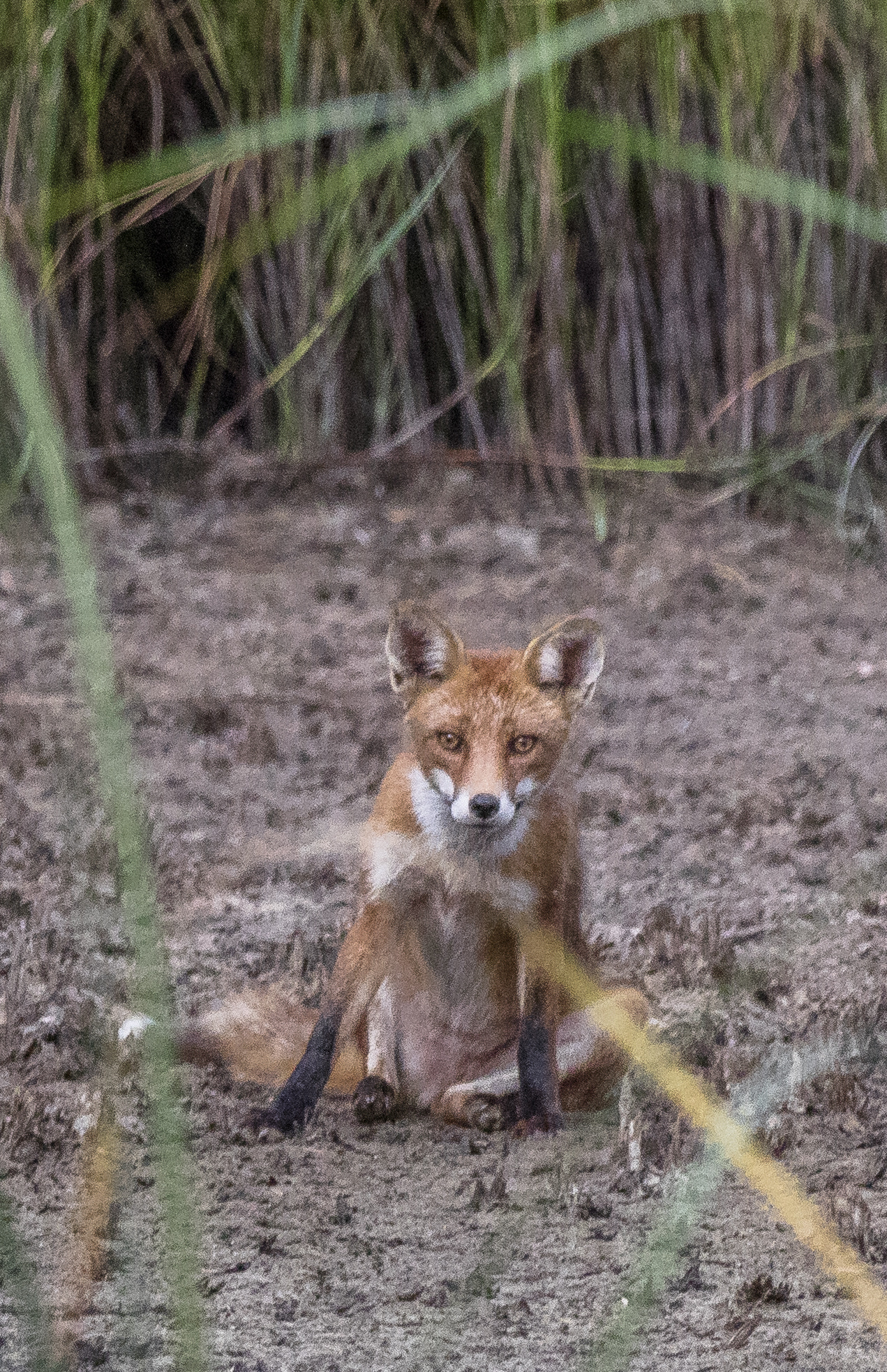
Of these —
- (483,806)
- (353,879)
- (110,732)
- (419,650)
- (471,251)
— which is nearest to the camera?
(110,732)

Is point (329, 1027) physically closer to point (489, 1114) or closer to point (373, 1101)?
point (373, 1101)

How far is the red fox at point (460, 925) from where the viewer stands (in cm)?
237

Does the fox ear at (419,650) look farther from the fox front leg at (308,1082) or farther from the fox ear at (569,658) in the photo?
the fox front leg at (308,1082)

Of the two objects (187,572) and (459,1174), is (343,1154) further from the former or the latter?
(187,572)

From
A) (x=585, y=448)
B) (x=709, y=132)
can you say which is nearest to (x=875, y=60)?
(x=709, y=132)

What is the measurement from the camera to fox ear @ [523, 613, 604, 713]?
2389mm

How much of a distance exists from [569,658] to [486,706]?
0.55ft

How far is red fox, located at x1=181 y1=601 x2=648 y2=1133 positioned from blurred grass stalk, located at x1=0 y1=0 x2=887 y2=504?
2631 mm

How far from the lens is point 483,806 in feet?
7.50

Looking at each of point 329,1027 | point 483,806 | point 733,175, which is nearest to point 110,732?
point 733,175

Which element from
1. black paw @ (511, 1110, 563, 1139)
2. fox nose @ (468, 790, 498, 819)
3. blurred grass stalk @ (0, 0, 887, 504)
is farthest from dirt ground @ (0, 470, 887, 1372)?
fox nose @ (468, 790, 498, 819)

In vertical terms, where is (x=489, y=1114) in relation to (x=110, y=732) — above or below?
below

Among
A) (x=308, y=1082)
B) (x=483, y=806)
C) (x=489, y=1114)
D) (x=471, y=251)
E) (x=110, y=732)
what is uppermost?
(x=110, y=732)

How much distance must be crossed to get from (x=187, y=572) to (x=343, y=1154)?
345 cm
